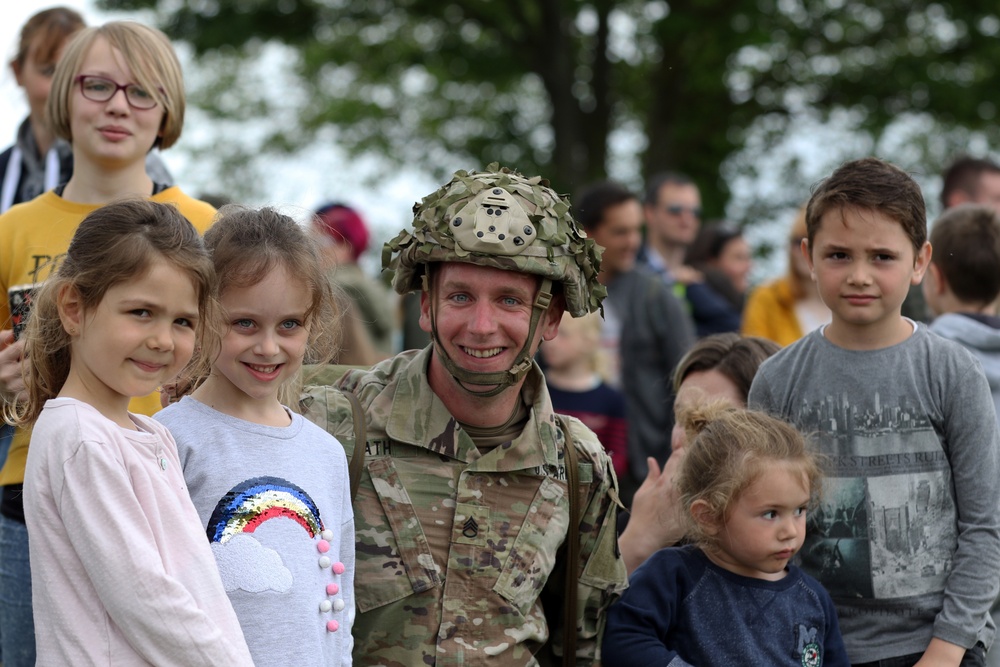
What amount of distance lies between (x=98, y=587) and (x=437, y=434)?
4.55ft

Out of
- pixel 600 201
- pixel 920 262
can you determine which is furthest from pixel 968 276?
pixel 600 201

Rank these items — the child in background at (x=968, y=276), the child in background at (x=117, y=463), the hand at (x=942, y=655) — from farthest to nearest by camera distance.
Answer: the child in background at (x=968, y=276) < the hand at (x=942, y=655) < the child in background at (x=117, y=463)

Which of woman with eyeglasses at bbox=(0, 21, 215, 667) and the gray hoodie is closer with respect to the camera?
woman with eyeglasses at bbox=(0, 21, 215, 667)

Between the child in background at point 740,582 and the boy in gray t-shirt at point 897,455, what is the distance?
0.16 meters

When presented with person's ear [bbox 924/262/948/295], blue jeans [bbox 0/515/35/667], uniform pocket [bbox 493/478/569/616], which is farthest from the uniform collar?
person's ear [bbox 924/262/948/295]

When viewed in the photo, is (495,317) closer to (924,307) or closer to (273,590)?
(273,590)

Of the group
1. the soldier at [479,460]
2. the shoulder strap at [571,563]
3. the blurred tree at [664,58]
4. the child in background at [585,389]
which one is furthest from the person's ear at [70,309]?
the blurred tree at [664,58]

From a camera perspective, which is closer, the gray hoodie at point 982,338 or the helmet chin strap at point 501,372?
the helmet chin strap at point 501,372

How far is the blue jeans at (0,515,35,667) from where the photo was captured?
393 centimetres

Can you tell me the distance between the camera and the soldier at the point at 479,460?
383cm

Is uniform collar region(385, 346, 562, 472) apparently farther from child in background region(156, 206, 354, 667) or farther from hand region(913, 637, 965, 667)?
hand region(913, 637, 965, 667)

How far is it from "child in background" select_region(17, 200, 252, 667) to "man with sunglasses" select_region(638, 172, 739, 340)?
5514 mm

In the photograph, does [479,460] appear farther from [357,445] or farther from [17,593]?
[17,593]

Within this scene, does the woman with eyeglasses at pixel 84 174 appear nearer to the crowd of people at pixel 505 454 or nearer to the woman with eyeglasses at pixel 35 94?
the crowd of people at pixel 505 454
